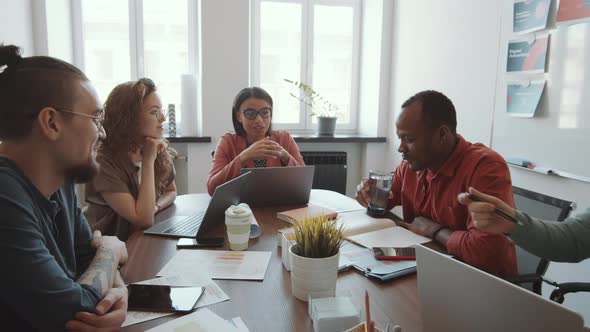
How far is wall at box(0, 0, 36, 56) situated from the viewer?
8.38 ft

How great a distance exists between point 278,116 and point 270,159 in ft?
5.68

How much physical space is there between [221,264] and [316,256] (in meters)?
0.35

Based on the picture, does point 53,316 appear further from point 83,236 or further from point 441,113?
point 441,113

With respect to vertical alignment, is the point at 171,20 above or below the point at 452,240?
above

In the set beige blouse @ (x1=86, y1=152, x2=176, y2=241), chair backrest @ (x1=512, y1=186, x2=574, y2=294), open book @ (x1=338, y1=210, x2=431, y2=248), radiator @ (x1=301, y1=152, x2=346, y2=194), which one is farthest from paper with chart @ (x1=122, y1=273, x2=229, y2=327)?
radiator @ (x1=301, y1=152, x2=346, y2=194)

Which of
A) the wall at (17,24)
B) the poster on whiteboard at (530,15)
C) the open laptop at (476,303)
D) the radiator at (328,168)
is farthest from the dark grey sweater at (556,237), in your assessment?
the wall at (17,24)

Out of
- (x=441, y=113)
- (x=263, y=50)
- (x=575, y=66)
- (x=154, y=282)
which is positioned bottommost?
(x=154, y=282)

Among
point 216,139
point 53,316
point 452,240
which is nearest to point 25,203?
point 53,316

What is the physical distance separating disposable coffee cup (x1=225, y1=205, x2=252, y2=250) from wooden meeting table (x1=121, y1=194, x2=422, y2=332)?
A: 0.14ft

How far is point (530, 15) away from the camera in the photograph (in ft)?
6.70

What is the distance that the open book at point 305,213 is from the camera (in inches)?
63.7

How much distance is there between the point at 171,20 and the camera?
358 cm

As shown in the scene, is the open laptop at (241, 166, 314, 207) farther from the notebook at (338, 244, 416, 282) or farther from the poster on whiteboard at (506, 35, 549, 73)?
the poster on whiteboard at (506, 35, 549, 73)

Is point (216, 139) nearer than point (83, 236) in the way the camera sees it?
No
